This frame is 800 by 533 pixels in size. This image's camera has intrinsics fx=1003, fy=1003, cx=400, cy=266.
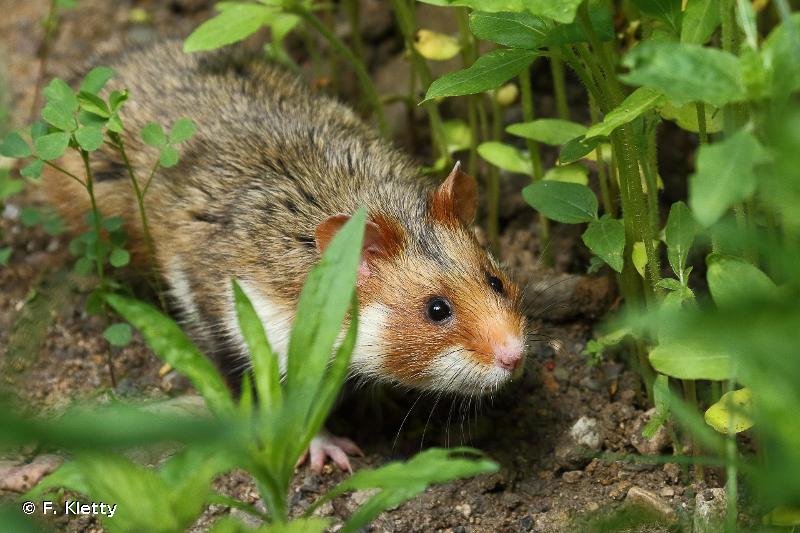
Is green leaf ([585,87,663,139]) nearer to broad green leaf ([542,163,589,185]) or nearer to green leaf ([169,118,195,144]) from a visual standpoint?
broad green leaf ([542,163,589,185])

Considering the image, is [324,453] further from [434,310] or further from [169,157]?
[169,157]

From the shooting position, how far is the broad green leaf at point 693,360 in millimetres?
2918

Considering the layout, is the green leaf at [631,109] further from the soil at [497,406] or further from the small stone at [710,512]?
the small stone at [710,512]

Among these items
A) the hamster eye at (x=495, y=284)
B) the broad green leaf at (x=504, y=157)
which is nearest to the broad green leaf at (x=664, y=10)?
the hamster eye at (x=495, y=284)

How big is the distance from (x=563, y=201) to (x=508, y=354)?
633 millimetres

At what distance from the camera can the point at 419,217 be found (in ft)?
13.5

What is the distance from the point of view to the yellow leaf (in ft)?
15.8

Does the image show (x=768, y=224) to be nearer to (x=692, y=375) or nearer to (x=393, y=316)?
(x=692, y=375)

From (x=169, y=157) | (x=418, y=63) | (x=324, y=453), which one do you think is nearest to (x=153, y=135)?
(x=169, y=157)

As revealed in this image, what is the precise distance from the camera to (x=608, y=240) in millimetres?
3672

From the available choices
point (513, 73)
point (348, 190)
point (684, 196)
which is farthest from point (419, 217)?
point (684, 196)

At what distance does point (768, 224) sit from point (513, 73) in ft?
3.23

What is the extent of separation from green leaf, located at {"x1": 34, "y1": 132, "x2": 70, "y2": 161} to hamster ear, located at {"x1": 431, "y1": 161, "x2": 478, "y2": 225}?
5.03ft

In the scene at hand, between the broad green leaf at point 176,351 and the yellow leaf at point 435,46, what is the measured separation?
8.09 feet
